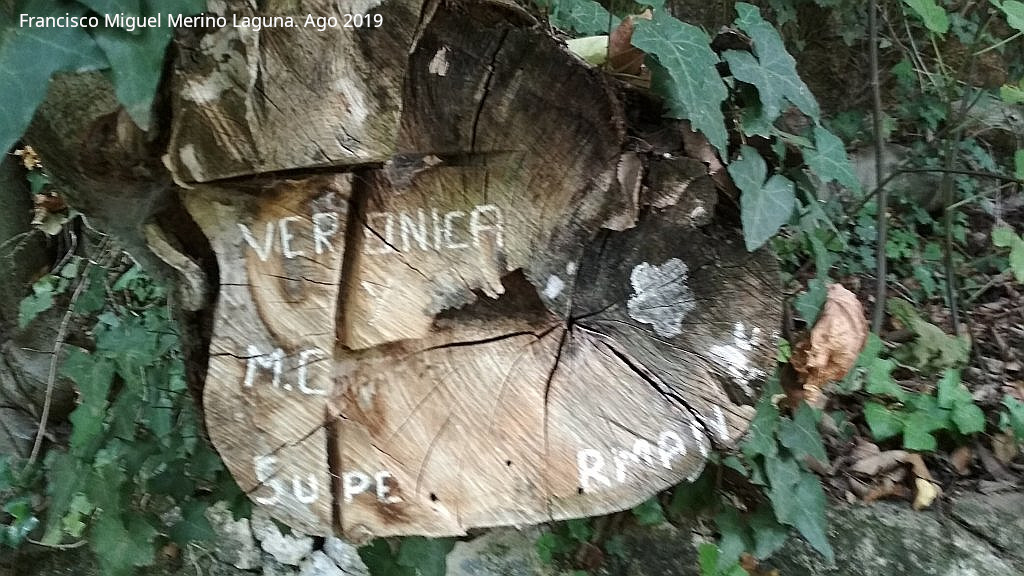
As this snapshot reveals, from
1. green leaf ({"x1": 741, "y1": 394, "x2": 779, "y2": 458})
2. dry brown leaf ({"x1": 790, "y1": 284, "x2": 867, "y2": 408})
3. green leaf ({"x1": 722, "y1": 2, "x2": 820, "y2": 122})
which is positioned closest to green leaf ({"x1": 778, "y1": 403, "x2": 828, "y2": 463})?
green leaf ({"x1": 741, "y1": 394, "x2": 779, "y2": 458})

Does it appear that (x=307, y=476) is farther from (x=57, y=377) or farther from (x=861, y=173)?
(x=861, y=173)

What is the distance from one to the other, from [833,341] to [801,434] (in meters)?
0.21

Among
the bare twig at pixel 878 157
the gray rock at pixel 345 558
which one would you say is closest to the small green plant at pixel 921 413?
the bare twig at pixel 878 157

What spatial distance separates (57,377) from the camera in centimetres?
150

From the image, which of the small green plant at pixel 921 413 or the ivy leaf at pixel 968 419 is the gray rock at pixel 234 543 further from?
the ivy leaf at pixel 968 419

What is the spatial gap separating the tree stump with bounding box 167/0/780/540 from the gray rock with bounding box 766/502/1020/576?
761 millimetres

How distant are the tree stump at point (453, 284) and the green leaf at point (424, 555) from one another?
0.23 metres

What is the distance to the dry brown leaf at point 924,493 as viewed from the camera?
151 centimetres

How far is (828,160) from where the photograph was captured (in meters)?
0.94

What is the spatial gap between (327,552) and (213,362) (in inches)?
32.2

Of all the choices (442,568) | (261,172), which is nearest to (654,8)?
(261,172)

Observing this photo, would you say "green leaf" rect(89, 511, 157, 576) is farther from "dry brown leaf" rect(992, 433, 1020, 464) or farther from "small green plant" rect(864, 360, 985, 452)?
"dry brown leaf" rect(992, 433, 1020, 464)

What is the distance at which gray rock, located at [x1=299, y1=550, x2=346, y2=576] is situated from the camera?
139 cm

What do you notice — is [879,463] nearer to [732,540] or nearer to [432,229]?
[732,540]
